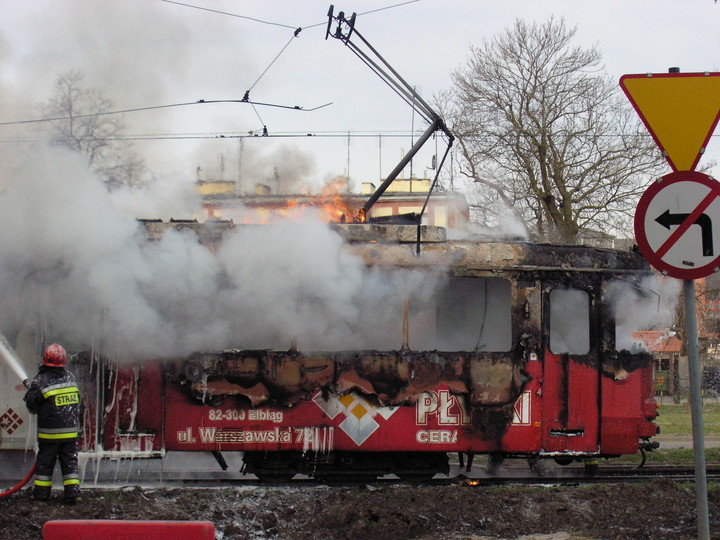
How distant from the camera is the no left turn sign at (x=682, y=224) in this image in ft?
13.7

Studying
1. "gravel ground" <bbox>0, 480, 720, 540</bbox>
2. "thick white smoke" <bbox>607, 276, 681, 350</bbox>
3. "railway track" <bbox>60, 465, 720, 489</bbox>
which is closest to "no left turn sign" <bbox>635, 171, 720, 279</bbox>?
"gravel ground" <bbox>0, 480, 720, 540</bbox>

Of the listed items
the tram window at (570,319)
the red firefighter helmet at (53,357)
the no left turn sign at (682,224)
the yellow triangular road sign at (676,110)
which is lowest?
the red firefighter helmet at (53,357)

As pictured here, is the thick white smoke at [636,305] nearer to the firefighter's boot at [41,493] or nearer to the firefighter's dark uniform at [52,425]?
the firefighter's dark uniform at [52,425]

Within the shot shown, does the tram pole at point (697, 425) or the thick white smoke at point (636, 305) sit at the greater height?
the thick white smoke at point (636, 305)

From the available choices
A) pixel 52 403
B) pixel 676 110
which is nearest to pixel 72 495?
pixel 52 403

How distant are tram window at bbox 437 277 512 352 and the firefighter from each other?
12.4 feet

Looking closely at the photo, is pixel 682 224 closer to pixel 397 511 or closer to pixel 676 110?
pixel 676 110

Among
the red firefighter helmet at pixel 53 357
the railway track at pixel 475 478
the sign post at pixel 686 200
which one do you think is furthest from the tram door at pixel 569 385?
the red firefighter helmet at pixel 53 357

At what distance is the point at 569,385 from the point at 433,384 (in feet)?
4.86

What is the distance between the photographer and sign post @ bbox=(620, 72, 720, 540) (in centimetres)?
417

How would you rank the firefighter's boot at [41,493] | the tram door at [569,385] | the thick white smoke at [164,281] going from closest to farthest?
the firefighter's boot at [41,493]
the thick white smoke at [164,281]
the tram door at [569,385]

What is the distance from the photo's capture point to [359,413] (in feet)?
26.0

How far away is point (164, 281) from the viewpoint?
7766 millimetres

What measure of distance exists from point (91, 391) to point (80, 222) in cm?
172
